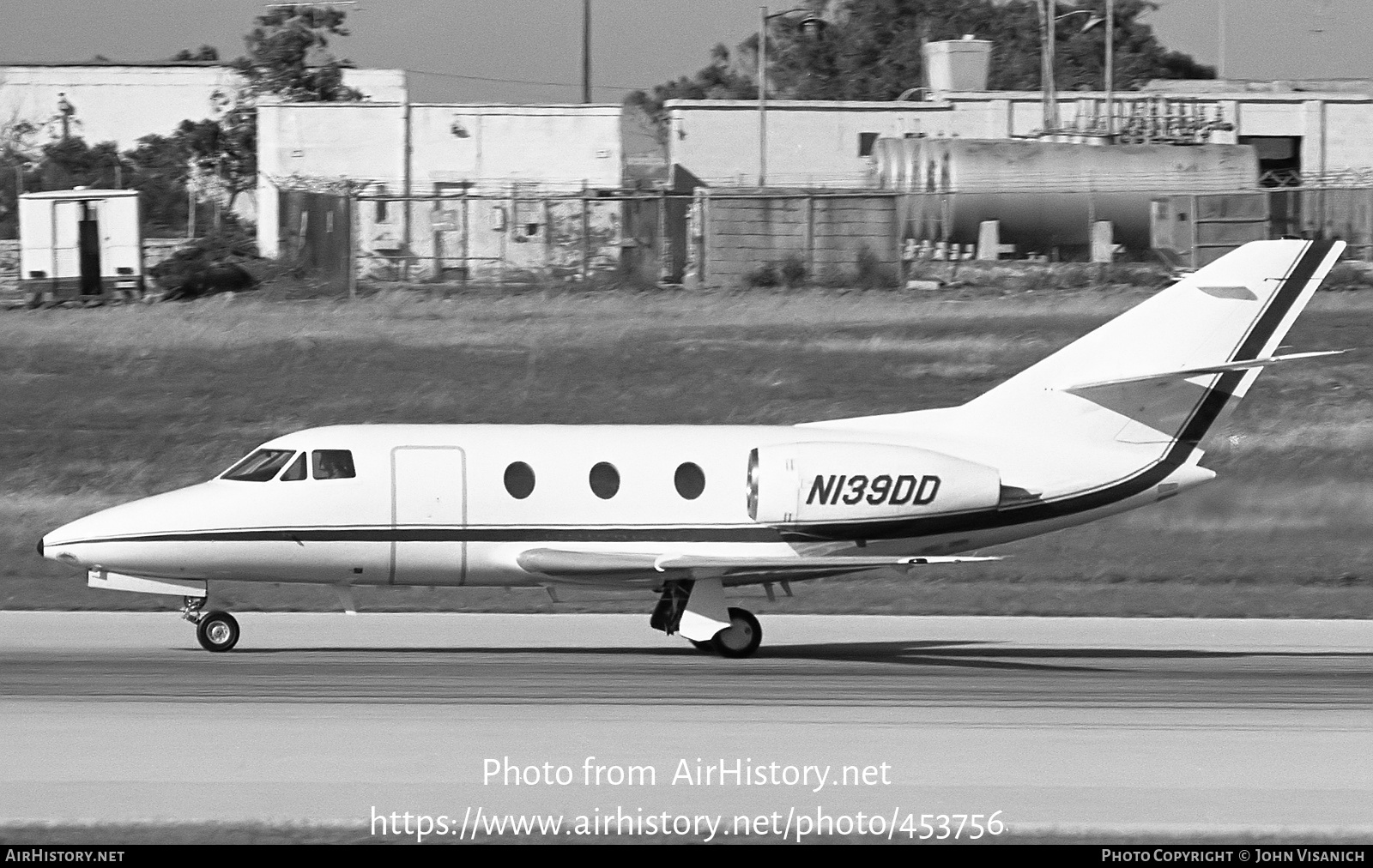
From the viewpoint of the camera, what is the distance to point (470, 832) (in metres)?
10.9

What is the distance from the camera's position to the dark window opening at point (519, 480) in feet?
58.2

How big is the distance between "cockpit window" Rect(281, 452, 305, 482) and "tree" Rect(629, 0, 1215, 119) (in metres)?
81.8

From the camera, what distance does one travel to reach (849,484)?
17.8 meters

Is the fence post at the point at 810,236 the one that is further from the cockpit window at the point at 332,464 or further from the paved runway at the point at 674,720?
the cockpit window at the point at 332,464

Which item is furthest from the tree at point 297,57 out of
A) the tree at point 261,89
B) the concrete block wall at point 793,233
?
the concrete block wall at point 793,233

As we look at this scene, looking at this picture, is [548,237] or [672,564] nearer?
[672,564]

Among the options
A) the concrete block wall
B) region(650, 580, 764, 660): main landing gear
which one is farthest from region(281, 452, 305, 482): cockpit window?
the concrete block wall

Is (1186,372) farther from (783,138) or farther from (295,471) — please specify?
(783,138)

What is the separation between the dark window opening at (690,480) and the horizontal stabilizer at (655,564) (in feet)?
2.09

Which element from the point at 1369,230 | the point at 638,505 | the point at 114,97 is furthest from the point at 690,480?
the point at 114,97

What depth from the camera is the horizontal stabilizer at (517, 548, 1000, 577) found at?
691 inches

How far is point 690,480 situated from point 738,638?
171 cm

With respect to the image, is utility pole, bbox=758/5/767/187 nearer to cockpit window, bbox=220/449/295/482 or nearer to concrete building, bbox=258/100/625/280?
concrete building, bbox=258/100/625/280

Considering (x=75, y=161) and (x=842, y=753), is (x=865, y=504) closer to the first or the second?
(x=842, y=753)
